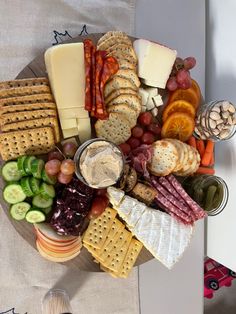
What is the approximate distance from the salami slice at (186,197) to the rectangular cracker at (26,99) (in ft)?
1.17

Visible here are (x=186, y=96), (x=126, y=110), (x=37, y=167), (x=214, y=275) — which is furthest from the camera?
(x=214, y=275)

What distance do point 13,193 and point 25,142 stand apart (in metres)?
0.11

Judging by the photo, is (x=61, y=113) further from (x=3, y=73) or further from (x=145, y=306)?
(x=145, y=306)

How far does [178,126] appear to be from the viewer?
3.75 ft

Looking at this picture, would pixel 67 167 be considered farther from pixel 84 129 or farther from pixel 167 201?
pixel 167 201

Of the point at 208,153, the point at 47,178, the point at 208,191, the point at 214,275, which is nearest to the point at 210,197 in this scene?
the point at 208,191

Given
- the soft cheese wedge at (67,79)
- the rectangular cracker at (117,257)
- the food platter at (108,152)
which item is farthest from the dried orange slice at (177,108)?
the rectangular cracker at (117,257)

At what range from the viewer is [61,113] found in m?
1.02

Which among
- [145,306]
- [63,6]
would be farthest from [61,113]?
[145,306]

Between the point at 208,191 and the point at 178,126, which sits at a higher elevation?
the point at 178,126

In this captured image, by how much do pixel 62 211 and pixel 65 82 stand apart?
28 cm

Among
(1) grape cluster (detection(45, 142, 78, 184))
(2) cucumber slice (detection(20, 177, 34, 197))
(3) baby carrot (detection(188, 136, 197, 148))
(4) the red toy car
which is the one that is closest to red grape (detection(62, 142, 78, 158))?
(1) grape cluster (detection(45, 142, 78, 184))

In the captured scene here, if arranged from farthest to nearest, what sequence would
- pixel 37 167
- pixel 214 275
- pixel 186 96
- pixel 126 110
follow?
pixel 214 275 → pixel 186 96 → pixel 126 110 → pixel 37 167

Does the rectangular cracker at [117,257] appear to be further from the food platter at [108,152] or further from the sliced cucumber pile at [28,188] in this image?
the sliced cucumber pile at [28,188]
